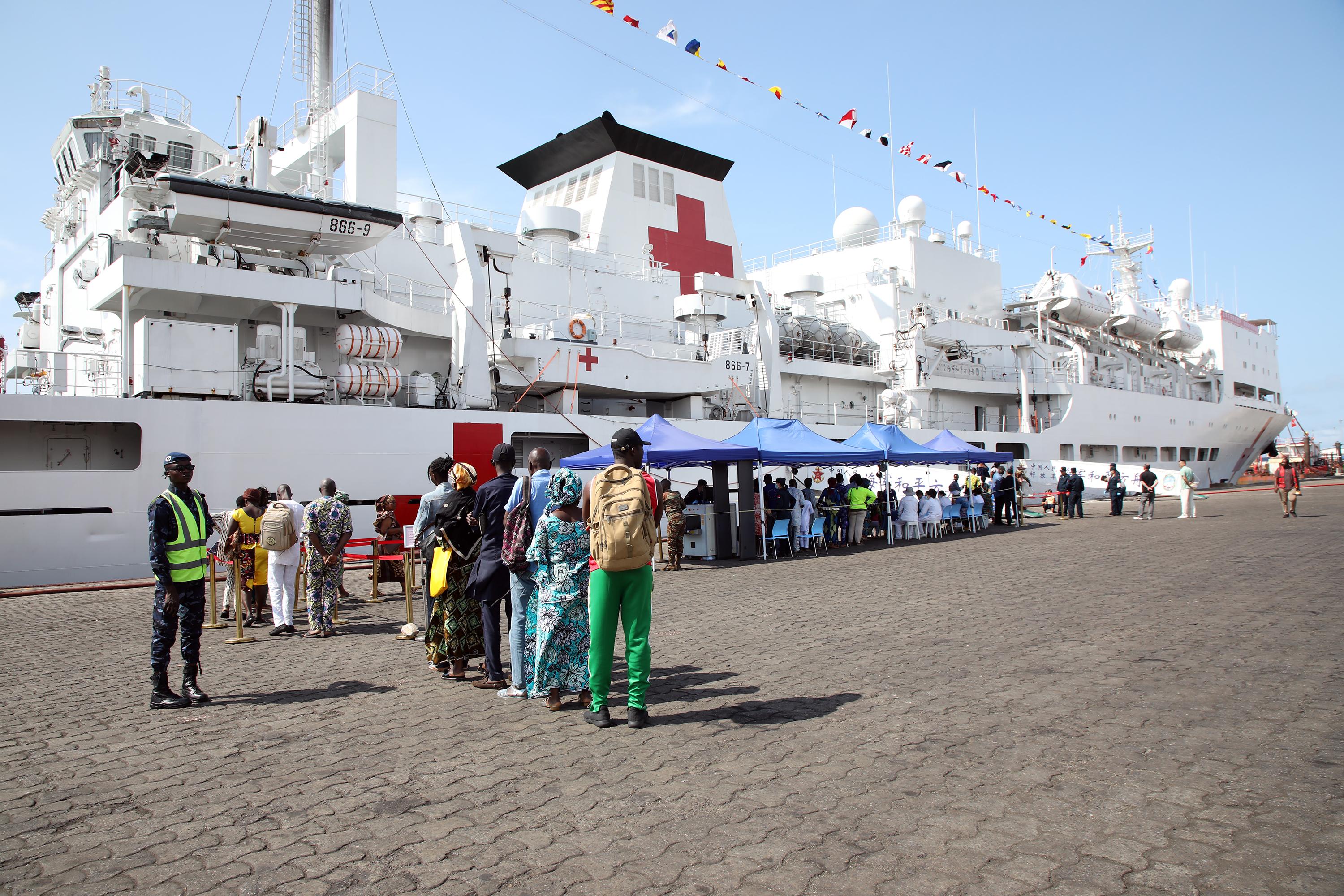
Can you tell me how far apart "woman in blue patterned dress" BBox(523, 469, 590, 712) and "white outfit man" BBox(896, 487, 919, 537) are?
1285 centimetres

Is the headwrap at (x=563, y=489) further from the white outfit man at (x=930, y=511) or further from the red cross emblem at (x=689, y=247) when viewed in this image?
the red cross emblem at (x=689, y=247)

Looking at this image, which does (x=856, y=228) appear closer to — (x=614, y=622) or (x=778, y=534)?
(x=778, y=534)

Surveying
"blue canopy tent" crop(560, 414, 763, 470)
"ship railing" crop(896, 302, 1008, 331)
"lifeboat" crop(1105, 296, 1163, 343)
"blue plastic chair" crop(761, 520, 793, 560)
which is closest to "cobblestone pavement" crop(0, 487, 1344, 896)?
"blue canopy tent" crop(560, 414, 763, 470)

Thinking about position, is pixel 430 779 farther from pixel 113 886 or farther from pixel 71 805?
pixel 71 805

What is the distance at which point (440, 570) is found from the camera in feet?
18.0

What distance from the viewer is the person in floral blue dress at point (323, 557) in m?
7.39

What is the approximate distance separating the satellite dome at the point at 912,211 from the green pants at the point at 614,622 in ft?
90.0

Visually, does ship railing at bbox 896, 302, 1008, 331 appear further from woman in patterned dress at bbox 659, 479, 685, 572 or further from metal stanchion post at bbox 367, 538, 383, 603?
metal stanchion post at bbox 367, 538, 383, 603

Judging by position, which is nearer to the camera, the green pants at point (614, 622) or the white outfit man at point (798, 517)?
the green pants at point (614, 622)

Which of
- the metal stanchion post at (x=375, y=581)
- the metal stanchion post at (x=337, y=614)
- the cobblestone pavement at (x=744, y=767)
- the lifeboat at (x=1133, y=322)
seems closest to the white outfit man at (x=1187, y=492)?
the cobblestone pavement at (x=744, y=767)

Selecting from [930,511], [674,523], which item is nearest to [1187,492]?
[930,511]

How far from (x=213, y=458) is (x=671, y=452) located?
6805mm

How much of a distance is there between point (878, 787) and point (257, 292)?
12.9m

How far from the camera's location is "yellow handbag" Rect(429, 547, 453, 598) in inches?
215
